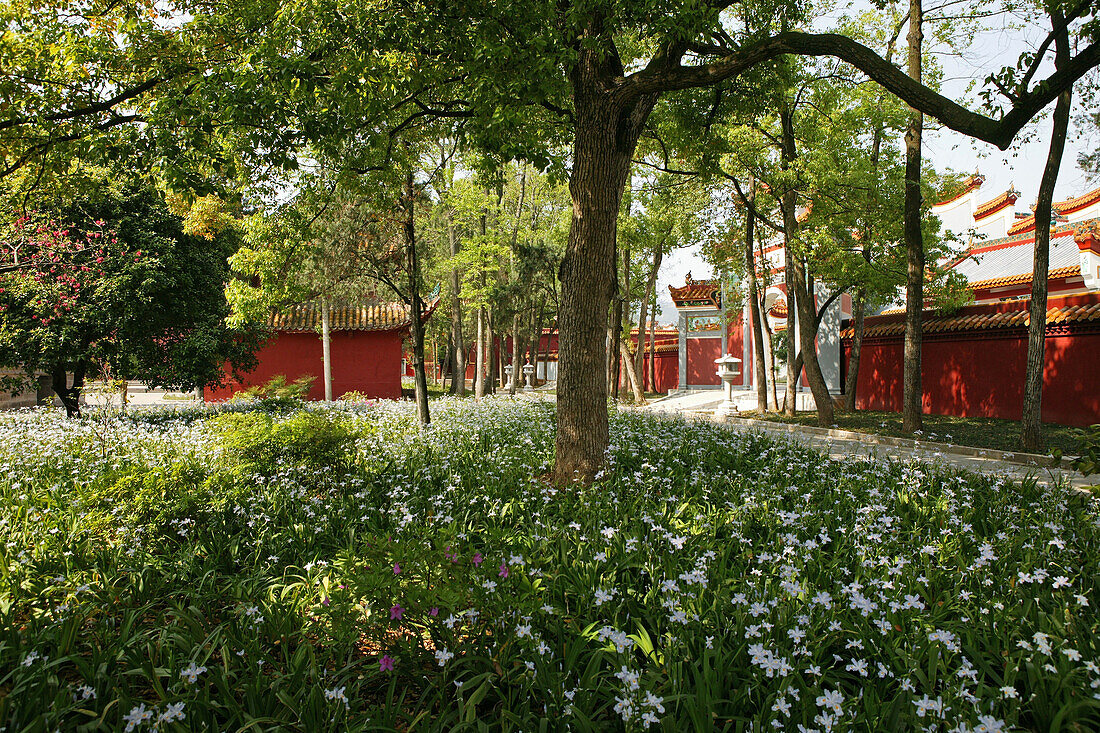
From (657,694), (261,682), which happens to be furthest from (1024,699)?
(261,682)

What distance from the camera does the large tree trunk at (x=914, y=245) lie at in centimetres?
978

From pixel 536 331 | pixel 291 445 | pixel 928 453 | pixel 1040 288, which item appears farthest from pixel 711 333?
pixel 291 445

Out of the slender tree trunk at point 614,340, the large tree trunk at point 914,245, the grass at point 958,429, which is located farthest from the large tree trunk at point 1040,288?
the slender tree trunk at point 614,340

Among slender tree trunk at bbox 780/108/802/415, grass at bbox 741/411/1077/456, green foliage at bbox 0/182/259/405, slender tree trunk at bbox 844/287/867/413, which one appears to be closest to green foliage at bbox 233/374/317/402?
green foliage at bbox 0/182/259/405

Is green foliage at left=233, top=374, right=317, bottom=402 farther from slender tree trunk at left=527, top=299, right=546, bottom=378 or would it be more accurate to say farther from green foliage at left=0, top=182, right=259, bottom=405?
slender tree trunk at left=527, top=299, right=546, bottom=378

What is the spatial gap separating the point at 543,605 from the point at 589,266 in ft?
11.4

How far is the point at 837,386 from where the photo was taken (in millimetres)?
19625

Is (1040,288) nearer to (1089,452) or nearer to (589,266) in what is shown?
(1089,452)

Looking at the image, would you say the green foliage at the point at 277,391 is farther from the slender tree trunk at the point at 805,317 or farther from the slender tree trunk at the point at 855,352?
the slender tree trunk at the point at 855,352

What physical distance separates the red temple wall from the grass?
19.4 inches

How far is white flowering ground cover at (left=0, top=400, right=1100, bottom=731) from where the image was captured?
218cm

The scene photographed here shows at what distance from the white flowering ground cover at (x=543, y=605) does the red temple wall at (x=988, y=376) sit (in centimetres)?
864

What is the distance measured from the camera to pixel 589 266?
5.50 m

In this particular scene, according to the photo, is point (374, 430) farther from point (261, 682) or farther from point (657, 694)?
point (657, 694)
